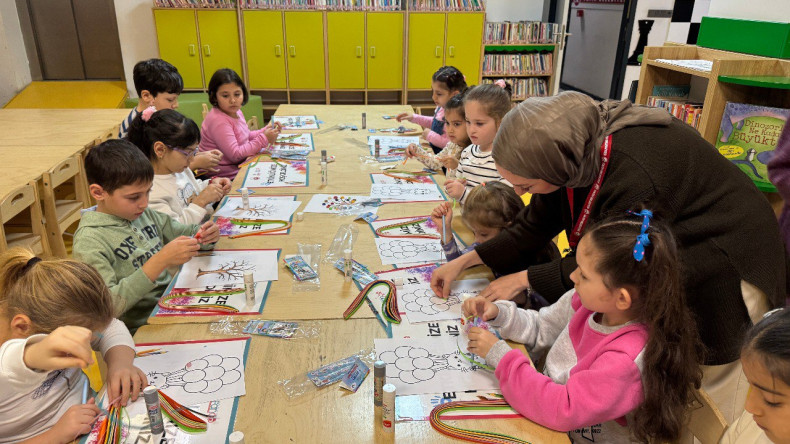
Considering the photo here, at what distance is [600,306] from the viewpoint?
1.24 metres

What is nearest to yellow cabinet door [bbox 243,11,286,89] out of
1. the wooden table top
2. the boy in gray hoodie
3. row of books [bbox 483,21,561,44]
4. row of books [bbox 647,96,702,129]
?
row of books [bbox 483,21,561,44]

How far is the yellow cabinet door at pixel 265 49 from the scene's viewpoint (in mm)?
6145

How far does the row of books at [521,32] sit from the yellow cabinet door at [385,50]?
1125 millimetres

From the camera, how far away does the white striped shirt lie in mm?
2660

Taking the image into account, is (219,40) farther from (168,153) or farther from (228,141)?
(168,153)

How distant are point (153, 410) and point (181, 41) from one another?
6034 millimetres

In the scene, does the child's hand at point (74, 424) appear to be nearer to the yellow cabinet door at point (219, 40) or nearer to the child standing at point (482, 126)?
the child standing at point (482, 126)

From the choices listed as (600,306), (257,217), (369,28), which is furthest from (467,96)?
(369,28)

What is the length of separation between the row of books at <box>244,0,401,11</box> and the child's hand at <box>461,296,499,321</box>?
18.2ft

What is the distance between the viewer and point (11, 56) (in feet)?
20.2

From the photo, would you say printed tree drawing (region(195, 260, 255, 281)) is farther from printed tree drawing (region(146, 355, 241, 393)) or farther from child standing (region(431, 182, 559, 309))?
child standing (region(431, 182, 559, 309))

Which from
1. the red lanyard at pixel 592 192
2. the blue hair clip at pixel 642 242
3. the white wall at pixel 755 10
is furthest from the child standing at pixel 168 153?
the white wall at pixel 755 10

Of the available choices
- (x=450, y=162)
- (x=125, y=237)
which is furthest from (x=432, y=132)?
(x=125, y=237)

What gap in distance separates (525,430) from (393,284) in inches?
27.9
